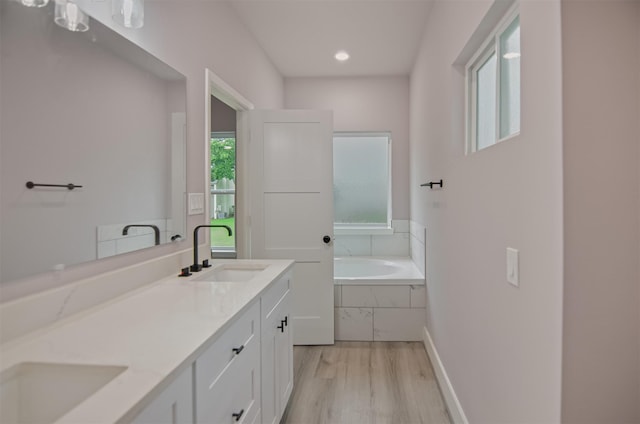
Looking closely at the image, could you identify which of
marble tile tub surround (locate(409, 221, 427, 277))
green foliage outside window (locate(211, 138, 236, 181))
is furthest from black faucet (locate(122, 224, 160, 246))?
marble tile tub surround (locate(409, 221, 427, 277))

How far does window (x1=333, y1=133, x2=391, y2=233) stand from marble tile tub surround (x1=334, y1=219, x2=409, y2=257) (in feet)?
0.54

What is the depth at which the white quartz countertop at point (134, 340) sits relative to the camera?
702 mm

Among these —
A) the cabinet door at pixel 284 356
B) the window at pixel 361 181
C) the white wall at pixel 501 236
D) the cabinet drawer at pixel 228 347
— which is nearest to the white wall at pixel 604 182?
the white wall at pixel 501 236

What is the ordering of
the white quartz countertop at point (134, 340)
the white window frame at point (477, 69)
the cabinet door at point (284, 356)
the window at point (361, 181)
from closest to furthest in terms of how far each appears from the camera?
the white quartz countertop at point (134, 340) < the white window frame at point (477, 69) < the cabinet door at point (284, 356) < the window at point (361, 181)

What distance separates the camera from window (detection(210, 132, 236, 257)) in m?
2.70

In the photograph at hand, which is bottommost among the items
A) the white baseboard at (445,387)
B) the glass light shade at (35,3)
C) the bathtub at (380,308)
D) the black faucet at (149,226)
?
the white baseboard at (445,387)

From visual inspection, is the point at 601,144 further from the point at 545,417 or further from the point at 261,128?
the point at 261,128

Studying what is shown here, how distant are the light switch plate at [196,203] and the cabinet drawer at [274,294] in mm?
639

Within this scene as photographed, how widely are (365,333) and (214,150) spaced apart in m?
2.06

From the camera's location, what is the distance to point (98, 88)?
1321 mm

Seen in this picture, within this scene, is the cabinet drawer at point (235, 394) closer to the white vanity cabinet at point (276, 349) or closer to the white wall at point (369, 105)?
the white vanity cabinet at point (276, 349)

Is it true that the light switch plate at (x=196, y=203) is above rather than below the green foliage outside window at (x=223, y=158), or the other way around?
below

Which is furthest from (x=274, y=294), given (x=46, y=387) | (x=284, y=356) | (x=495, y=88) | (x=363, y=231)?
(x=363, y=231)

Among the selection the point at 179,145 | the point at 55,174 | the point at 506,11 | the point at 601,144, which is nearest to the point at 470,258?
the point at 601,144
